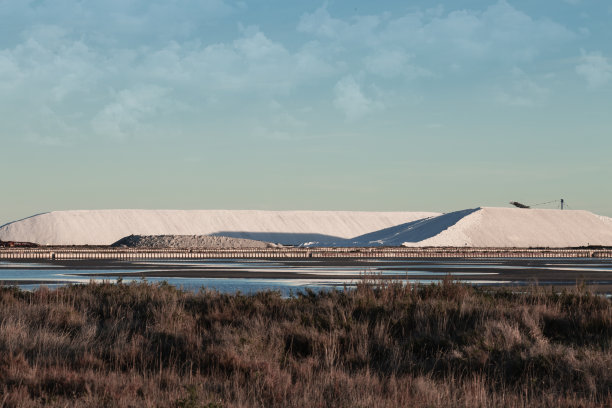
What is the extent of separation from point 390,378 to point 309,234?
17729cm

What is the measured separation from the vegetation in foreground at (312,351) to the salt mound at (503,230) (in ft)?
350

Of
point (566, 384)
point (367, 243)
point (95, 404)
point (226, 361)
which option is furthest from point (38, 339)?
Answer: point (367, 243)

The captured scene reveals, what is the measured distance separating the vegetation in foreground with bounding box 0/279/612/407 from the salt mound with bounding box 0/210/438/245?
15959cm

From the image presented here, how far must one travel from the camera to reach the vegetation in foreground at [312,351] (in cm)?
868

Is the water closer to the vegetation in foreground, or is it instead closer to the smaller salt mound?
the vegetation in foreground

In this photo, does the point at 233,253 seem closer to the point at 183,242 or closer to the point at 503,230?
the point at 183,242

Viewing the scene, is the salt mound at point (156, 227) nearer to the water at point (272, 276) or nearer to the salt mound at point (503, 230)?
the salt mound at point (503, 230)

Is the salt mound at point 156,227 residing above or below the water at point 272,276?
above

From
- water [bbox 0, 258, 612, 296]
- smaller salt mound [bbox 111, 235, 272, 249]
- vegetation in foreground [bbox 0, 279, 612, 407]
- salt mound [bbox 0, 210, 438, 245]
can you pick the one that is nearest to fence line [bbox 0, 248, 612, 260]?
smaller salt mound [bbox 111, 235, 272, 249]

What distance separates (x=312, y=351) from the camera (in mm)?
11242

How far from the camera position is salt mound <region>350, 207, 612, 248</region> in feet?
419

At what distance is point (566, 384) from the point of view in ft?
31.2

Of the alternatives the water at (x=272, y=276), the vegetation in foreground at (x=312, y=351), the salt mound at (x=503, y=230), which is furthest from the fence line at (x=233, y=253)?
the vegetation in foreground at (x=312, y=351)

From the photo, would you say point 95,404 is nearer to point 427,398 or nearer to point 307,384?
point 307,384
